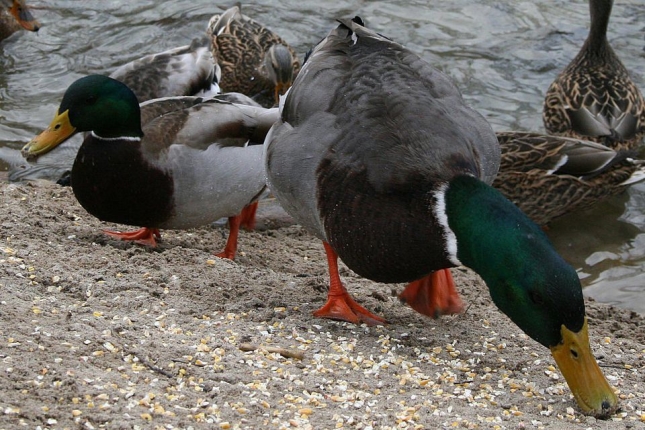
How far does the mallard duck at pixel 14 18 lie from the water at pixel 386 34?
133 millimetres

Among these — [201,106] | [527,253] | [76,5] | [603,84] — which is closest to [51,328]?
[527,253]

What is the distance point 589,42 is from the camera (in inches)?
377

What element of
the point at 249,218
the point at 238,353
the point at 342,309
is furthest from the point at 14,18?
the point at 238,353

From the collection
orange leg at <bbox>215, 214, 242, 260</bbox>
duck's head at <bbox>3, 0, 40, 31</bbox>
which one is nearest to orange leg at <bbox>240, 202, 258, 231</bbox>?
orange leg at <bbox>215, 214, 242, 260</bbox>

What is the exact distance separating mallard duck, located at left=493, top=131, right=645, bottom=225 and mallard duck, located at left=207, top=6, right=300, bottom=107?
3463 mm

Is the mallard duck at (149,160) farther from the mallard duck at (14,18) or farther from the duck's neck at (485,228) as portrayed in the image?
the mallard duck at (14,18)

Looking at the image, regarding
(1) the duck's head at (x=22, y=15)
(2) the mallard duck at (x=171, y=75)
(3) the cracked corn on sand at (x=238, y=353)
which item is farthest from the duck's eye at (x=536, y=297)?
(1) the duck's head at (x=22, y=15)

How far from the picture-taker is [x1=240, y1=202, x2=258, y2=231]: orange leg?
7.07 meters

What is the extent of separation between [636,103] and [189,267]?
16.4 ft

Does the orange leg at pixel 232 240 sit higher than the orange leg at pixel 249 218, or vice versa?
the orange leg at pixel 232 240

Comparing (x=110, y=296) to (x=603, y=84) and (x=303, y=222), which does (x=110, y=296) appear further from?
(x=603, y=84)

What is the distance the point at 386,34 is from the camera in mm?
11180

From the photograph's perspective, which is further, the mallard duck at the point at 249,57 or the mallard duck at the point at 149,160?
the mallard duck at the point at 249,57

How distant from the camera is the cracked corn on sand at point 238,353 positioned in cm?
374
